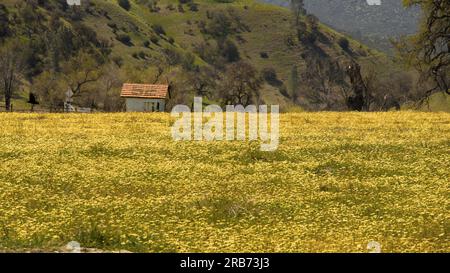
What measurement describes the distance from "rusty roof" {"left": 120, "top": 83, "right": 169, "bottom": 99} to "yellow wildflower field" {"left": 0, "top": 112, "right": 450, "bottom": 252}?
43619 mm

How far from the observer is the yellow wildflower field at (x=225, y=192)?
15055 millimetres

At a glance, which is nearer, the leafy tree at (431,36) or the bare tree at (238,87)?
the leafy tree at (431,36)

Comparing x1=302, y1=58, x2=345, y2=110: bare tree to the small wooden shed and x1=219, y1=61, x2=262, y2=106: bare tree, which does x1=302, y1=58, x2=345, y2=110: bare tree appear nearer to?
x1=219, y1=61, x2=262, y2=106: bare tree

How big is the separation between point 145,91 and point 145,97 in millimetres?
1354

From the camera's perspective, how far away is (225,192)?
849 inches

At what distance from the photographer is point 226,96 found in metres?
113

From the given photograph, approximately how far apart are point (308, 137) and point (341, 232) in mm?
21861

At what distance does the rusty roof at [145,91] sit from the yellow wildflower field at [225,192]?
4362 cm

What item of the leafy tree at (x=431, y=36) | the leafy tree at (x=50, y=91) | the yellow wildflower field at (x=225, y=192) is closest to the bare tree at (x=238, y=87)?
the leafy tree at (x=50, y=91)

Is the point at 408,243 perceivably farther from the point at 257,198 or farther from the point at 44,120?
the point at 44,120

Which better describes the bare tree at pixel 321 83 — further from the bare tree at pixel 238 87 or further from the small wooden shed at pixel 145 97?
the small wooden shed at pixel 145 97

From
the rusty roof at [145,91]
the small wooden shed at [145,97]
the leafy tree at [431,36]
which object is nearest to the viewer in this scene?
the leafy tree at [431,36]
